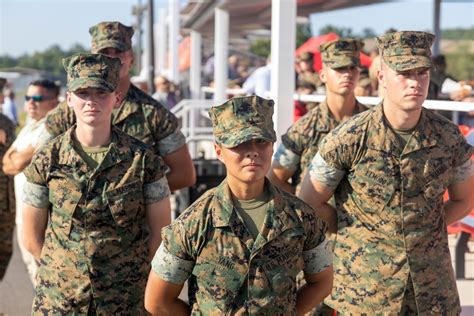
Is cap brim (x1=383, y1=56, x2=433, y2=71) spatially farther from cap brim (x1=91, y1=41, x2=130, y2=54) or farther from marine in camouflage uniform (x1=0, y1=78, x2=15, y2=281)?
marine in camouflage uniform (x1=0, y1=78, x2=15, y2=281)

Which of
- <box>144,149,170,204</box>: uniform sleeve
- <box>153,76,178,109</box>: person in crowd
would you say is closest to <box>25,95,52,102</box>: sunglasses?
<box>144,149,170,204</box>: uniform sleeve

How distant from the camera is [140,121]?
5695 millimetres

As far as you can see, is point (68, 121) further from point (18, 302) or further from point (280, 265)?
point (18, 302)

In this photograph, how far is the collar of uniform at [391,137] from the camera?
4410mm

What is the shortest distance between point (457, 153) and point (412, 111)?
1.11 ft

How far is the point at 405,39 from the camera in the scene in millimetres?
4387

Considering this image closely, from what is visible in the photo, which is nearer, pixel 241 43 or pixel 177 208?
pixel 177 208

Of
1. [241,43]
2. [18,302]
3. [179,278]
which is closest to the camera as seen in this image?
[179,278]

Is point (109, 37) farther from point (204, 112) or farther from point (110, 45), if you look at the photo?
point (204, 112)

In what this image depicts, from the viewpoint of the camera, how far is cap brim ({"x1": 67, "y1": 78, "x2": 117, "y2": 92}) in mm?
4555

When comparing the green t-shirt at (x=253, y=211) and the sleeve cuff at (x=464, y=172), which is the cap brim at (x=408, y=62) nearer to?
the sleeve cuff at (x=464, y=172)

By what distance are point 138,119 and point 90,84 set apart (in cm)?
116

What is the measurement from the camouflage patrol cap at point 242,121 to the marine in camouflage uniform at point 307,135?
2.14 meters

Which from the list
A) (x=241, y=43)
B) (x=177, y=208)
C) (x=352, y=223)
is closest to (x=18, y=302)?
(x=177, y=208)
